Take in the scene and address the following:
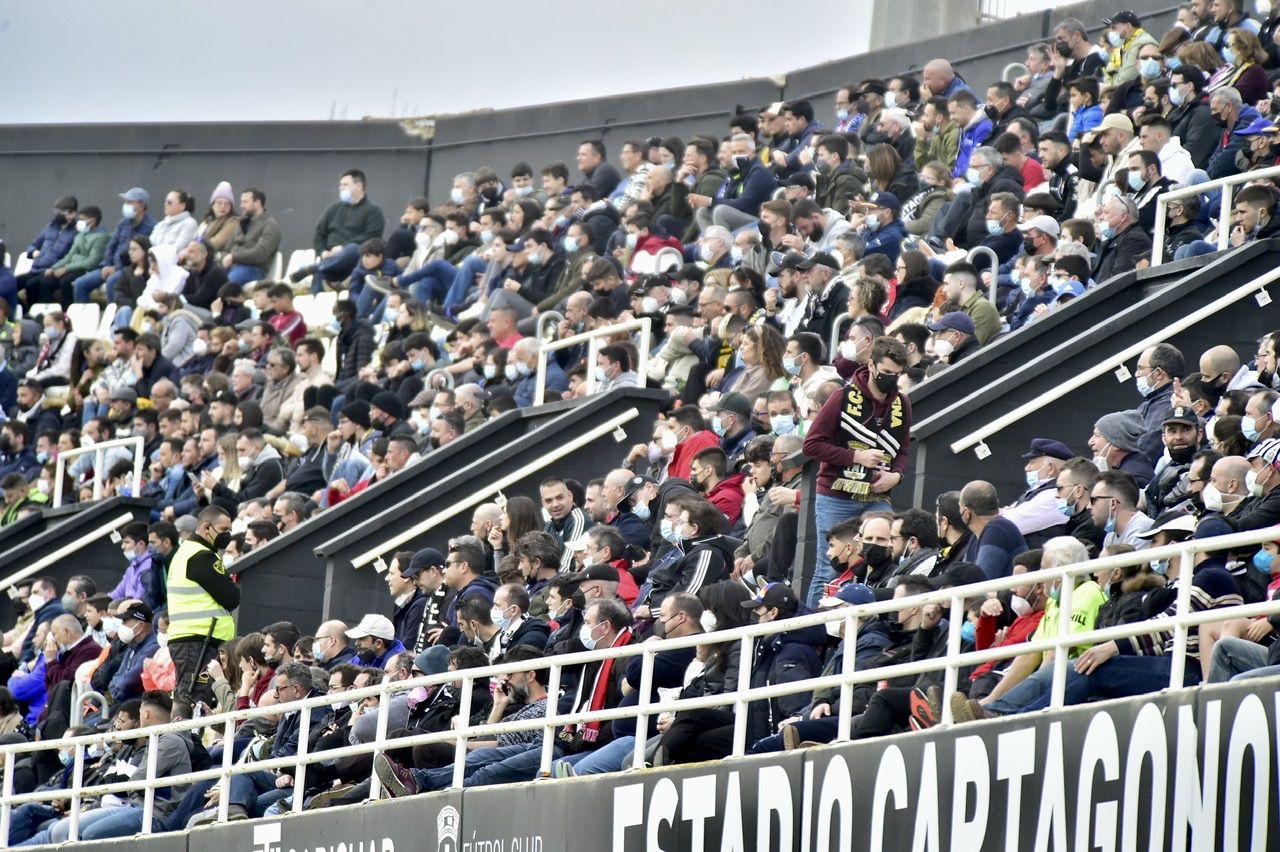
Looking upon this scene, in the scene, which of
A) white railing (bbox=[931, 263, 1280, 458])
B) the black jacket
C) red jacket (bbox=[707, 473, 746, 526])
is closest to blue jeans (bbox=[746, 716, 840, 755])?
white railing (bbox=[931, 263, 1280, 458])

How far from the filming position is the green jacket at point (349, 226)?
26.8 metres

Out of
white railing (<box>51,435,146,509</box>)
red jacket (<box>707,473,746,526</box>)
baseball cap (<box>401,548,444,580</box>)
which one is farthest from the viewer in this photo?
white railing (<box>51,435,146,509</box>)

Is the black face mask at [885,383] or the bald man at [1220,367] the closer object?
the bald man at [1220,367]

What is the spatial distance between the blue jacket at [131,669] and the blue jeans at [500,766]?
514 centimetres

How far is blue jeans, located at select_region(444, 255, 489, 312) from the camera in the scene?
23.1 meters

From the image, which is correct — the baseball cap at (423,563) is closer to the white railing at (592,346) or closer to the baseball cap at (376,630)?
the baseball cap at (376,630)

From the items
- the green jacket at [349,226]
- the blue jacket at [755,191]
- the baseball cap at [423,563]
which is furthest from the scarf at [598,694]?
the green jacket at [349,226]

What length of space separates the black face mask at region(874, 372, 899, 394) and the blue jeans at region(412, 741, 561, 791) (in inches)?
109

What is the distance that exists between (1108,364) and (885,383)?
1.84 m

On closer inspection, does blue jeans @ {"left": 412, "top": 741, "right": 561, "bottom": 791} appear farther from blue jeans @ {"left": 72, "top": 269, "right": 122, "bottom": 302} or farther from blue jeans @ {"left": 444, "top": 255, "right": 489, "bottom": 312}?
blue jeans @ {"left": 72, "top": 269, "right": 122, "bottom": 302}

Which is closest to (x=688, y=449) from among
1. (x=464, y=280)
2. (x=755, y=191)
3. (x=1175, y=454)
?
(x=1175, y=454)

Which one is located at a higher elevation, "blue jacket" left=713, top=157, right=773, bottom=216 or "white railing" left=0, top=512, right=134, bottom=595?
"blue jacket" left=713, top=157, right=773, bottom=216

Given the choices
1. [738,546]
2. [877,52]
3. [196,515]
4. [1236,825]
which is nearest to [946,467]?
[738,546]

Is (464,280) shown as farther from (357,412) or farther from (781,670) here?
(781,670)
